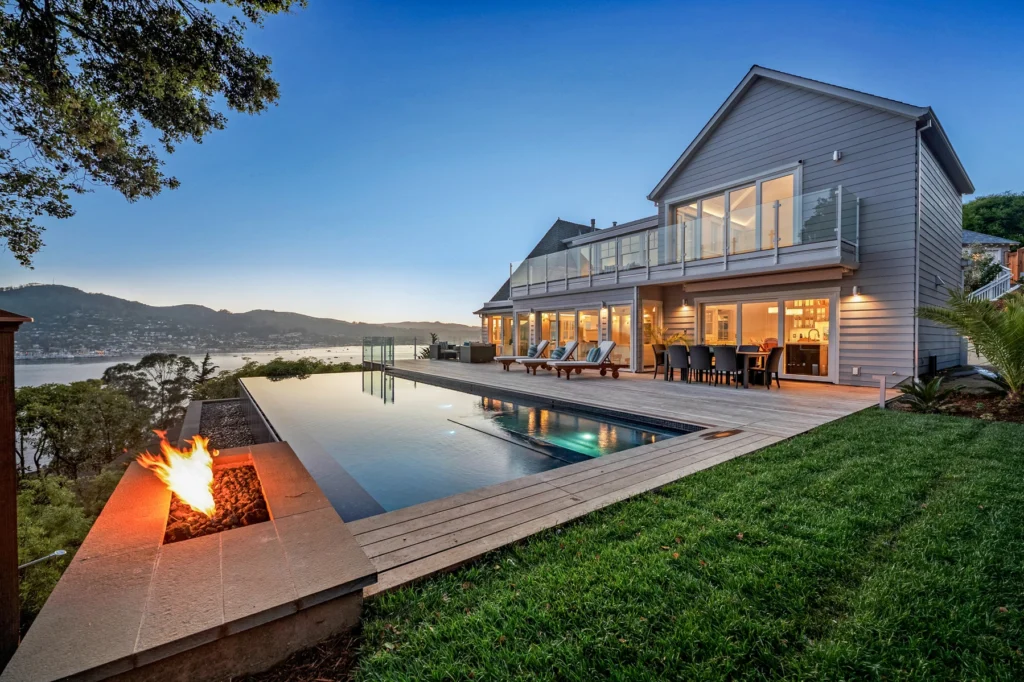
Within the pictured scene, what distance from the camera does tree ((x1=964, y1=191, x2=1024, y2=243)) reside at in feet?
89.6

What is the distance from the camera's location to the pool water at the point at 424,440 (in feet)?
12.6

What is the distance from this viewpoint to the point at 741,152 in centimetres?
1100

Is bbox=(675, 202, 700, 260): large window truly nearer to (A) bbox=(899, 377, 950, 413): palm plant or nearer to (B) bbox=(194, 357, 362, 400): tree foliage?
(A) bbox=(899, 377, 950, 413): palm plant

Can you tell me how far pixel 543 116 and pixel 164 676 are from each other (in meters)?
20.9

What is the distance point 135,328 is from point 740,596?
21.2 meters

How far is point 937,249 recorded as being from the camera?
9578 mm

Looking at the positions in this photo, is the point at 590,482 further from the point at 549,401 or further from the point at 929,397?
the point at 929,397

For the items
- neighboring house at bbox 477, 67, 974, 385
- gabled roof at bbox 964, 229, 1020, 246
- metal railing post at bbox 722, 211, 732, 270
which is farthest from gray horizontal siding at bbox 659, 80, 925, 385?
gabled roof at bbox 964, 229, 1020, 246

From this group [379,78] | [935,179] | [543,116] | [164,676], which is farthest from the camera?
[543,116]

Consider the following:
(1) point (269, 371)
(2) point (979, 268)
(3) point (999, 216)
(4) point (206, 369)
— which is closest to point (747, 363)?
(1) point (269, 371)

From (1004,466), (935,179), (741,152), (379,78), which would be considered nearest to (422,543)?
(1004,466)

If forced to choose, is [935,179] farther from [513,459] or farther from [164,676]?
[164,676]

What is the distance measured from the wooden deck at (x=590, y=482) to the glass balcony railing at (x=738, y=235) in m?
3.43

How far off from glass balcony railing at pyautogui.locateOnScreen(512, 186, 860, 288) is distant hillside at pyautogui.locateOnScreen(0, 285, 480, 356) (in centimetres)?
805
